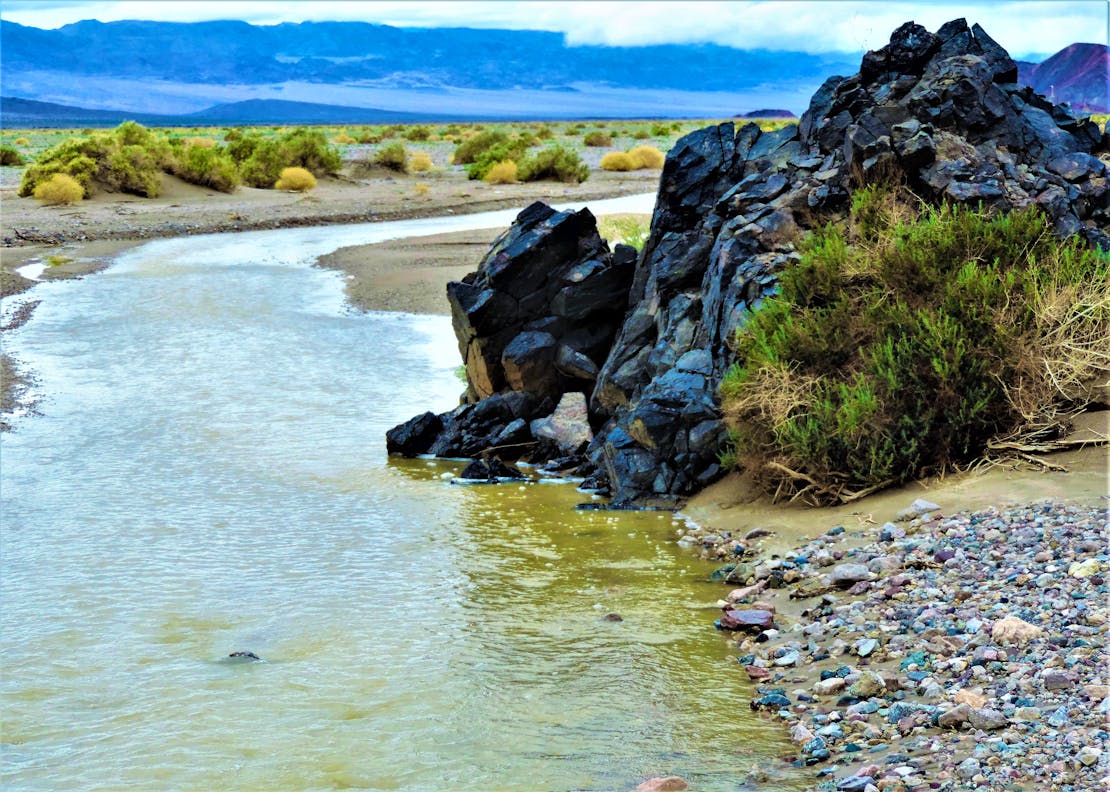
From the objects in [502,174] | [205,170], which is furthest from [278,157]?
[502,174]

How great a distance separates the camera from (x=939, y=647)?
264 inches

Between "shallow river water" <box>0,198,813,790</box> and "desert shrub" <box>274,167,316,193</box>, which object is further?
"desert shrub" <box>274,167,316,193</box>

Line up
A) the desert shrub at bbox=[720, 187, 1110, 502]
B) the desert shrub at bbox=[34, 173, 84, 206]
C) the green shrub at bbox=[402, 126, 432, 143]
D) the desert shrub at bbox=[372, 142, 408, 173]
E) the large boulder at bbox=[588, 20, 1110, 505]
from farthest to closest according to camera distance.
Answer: the green shrub at bbox=[402, 126, 432, 143], the desert shrub at bbox=[372, 142, 408, 173], the desert shrub at bbox=[34, 173, 84, 206], the large boulder at bbox=[588, 20, 1110, 505], the desert shrub at bbox=[720, 187, 1110, 502]

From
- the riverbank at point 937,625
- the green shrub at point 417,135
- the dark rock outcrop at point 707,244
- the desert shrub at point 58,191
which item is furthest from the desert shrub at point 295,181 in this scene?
the riverbank at point 937,625

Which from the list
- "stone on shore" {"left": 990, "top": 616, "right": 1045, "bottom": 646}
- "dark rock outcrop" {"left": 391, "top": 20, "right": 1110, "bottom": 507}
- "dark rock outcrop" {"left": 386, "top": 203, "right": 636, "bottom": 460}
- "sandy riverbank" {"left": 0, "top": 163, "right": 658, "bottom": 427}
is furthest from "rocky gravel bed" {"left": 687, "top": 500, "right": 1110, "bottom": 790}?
"sandy riverbank" {"left": 0, "top": 163, "right": 658, "bottom": 427}

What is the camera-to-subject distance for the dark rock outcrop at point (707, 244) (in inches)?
438

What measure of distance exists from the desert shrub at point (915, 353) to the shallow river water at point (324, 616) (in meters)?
1.37

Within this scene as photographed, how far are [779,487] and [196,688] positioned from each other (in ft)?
15.5

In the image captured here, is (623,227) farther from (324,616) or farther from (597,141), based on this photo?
(597,141)

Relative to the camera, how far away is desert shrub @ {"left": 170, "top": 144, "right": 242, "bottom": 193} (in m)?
41.2

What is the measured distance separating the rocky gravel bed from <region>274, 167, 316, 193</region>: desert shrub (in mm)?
36143

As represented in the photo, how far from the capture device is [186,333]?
65.0 feet

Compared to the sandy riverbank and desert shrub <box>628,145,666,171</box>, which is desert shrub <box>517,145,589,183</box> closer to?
→ the sandy riverbank

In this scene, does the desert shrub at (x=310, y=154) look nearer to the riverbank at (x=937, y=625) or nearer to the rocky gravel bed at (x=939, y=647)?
the riverbank at (x=937, y=625)
